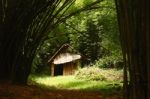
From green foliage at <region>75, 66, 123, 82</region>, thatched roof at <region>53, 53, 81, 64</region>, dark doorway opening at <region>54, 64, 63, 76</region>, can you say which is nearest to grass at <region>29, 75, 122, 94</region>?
green foliage at <region>75, 66, 123, 82</region>

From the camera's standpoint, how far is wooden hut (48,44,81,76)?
25.6 meters

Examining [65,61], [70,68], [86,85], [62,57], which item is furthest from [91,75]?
[62,57]

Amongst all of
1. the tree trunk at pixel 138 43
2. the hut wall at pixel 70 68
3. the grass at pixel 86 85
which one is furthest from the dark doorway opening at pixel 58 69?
the tree trunk at pixel 138 43

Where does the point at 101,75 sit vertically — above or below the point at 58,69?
below

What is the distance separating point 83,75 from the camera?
20.0 metres

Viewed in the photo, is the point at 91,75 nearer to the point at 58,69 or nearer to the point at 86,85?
the point at 86,85

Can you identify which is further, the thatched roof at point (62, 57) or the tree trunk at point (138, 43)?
the thatched roof at point (62, 57)

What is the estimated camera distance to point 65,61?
26703 mm

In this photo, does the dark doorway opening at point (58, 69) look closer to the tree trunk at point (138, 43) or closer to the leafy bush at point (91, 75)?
the leafy bush at point (91, 75)

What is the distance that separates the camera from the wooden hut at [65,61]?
25555 mm

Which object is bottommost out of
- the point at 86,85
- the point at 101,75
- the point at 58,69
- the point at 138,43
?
the point at 86,85

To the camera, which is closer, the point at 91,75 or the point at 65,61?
the point at 91,75

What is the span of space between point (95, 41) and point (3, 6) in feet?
54.7

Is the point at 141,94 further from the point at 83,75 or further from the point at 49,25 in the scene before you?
the point at 83,75
